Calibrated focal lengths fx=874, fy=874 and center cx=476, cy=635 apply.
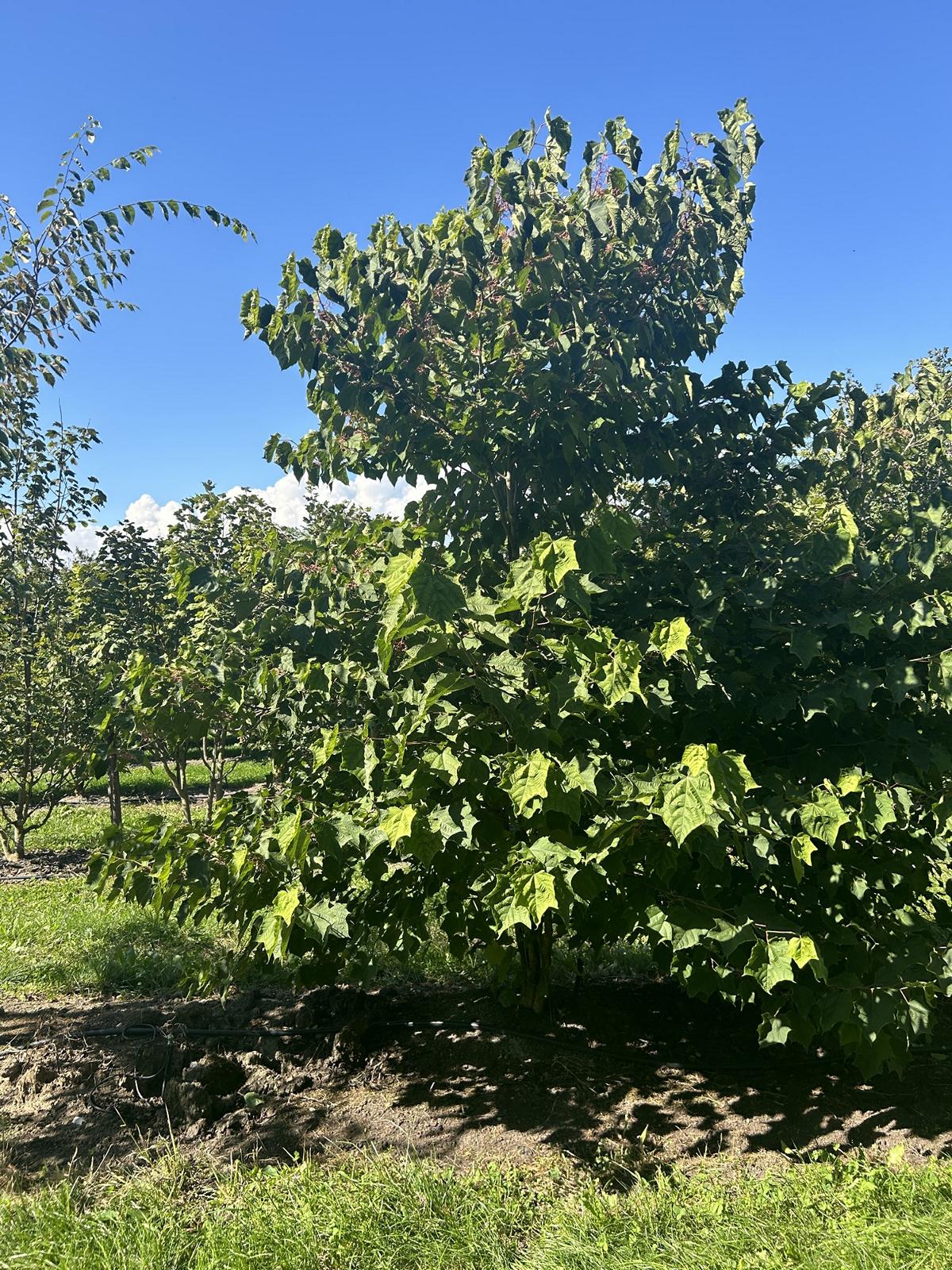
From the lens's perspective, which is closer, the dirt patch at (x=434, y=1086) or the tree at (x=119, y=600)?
the dirt patch at (x=434, y=1086)

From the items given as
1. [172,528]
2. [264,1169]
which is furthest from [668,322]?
[172,528]

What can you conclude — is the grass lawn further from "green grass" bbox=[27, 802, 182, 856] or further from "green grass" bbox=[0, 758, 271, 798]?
"green grass" bbox=[0, 758, 271, 798]

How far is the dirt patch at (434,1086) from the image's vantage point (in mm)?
3455

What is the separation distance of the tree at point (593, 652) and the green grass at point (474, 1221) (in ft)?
1.81

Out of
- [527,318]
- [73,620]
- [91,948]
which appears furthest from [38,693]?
[527,318]

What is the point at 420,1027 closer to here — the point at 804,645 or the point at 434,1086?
the point at 434,1086

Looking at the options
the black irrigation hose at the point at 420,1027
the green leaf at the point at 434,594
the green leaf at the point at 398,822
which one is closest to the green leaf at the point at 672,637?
the green leaf at the point at 434,594

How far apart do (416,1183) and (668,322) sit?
11.5 ft

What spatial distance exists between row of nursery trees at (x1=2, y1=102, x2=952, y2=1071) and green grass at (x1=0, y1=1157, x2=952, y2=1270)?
0.52m

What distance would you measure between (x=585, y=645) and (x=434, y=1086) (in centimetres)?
239

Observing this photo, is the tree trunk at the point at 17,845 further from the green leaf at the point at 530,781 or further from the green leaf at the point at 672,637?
the green leaf at the point at 672,637

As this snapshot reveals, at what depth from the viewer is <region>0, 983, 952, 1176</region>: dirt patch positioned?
11.3 ft

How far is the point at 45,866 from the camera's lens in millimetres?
9773

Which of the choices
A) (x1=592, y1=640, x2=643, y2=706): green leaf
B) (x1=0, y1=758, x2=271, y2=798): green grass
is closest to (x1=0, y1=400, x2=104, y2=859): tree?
(x1=0, y1=758, x2=271, y2=798): green grass
